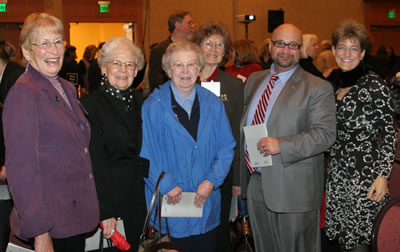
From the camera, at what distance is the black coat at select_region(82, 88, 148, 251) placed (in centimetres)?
249

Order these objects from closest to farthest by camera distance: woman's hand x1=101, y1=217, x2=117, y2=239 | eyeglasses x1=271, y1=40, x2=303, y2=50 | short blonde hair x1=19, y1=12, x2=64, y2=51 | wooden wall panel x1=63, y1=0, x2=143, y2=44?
short blonde hair x1=19, y1=12, x2=64, y2=51 → woman's hand x1=101, y1=217, x2=117, y2=239 → eyeglasses x1=271, y1=40, x2=303, y2=50 → wooden wall panel x1=63, y1=0, x2=143, y2=44

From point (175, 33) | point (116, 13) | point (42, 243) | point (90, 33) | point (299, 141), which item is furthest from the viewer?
point (90, 33)

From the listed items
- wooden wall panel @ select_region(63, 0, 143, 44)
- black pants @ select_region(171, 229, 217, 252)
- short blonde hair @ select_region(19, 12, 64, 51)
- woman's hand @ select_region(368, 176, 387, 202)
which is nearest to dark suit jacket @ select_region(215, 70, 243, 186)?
black pants @ select_region(171, 229, 217, 252)

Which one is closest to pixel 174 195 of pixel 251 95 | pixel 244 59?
pixel 251 95

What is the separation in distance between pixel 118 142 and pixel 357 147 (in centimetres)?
150

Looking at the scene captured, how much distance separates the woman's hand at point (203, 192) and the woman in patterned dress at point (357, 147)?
0.89 meters

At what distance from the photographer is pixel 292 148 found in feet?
9.00

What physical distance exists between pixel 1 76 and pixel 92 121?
98.4 inches

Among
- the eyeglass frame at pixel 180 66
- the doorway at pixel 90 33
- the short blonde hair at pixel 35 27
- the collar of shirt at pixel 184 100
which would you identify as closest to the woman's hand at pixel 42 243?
the short blonde hair at pixel 35 27

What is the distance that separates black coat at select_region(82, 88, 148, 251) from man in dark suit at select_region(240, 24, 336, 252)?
0.80 m

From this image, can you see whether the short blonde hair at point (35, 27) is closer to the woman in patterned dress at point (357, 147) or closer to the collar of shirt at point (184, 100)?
the collar of shirt at point (184, 100)

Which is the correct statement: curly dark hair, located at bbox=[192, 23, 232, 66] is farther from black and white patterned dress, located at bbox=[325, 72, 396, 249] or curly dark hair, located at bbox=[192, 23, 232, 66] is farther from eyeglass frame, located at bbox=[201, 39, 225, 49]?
black and white patterned dress, located at bbox=[325, 72, 396, 249]

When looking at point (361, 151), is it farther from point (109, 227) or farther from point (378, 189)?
point (109, 227)

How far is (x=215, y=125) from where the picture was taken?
2.79 metres
